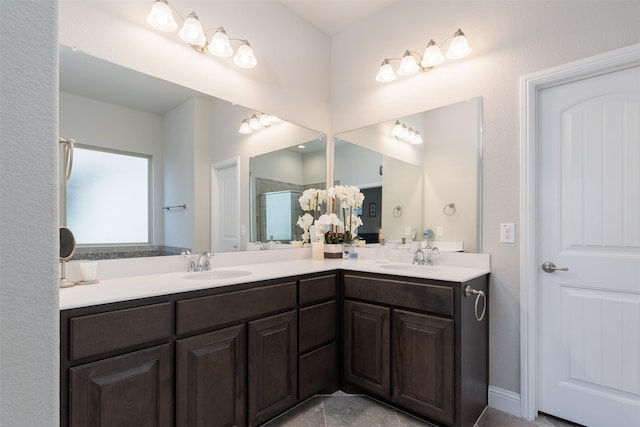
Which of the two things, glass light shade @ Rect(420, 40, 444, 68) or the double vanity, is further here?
A: glass light shade @ Rect(420, 40, 444, 68)

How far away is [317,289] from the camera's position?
1983mm

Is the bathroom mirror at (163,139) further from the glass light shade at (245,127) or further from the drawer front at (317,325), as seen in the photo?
the drawer front at (317,325)

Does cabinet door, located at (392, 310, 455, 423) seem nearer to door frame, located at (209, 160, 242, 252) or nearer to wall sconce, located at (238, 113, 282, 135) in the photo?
door frame, located at (209, 160, 242, 252)

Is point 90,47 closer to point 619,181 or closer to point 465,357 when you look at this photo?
point 465,357

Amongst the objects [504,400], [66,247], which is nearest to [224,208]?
[66,247]

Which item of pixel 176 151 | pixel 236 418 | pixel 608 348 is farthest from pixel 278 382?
pixel 608 348

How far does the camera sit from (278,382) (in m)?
1.75

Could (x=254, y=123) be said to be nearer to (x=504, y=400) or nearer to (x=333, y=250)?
(x=333, y=250)

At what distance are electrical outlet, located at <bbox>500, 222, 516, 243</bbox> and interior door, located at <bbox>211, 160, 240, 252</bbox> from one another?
1.72m

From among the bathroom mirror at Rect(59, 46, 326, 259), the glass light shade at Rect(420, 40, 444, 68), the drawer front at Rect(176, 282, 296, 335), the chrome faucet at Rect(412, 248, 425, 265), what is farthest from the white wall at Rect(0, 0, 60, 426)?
the glass light shade at Rect(420, 40, 444, 68)

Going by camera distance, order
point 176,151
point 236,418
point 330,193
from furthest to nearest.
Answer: point 330,193, point 176,151, point 236,418

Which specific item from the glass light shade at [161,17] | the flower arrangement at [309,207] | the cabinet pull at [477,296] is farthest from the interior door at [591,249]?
the glass light shade at [161,17]

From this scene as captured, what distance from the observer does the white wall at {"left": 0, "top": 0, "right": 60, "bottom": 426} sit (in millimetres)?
480

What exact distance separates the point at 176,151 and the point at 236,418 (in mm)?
1511
